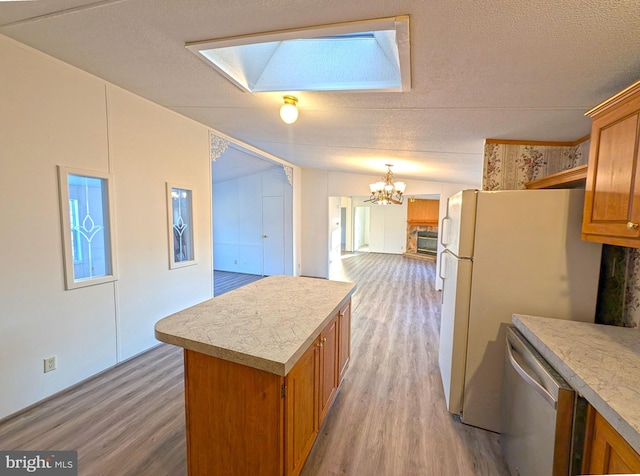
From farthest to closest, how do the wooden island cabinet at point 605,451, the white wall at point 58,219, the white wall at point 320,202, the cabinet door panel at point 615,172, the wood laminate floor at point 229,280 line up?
1. the white wall at point 320,202
2. the wood laminate floor at point 229,280
3. the white wall at point 58,219
4. the cabinet door panel at point 615,172
5. the wooden island cabinet at point 605,451

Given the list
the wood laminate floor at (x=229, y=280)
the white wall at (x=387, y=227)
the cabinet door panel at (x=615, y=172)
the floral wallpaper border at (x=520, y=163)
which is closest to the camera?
the cabinet door panel at (x=615, y=172)

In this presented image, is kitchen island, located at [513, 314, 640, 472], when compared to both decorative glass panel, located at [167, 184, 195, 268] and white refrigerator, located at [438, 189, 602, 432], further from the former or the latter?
decorative glass panel, located at [167, 184, 195, 268]

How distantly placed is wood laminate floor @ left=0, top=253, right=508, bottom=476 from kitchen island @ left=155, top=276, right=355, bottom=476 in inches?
16.2

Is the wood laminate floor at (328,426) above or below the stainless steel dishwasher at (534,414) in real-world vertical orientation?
below

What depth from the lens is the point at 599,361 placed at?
3.80 feet

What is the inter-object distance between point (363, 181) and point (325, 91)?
4.42 meters

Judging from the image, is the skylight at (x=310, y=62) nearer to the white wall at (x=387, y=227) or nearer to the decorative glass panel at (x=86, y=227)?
the decorative glass panel at (x=86, y=227)

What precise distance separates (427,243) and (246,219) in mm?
6587

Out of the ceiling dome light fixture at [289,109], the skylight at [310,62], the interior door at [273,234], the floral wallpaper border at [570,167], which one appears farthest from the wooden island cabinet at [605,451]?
the interior door at [273,234]

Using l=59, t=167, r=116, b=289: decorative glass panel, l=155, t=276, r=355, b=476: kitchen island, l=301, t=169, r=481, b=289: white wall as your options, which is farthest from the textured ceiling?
l=301, t=169, r=481, b=289: white wall

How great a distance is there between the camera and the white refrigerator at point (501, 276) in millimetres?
1655

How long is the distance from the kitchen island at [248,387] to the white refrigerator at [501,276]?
3.44 ft

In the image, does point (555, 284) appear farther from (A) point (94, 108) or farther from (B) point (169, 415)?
(A) point (94, 108)

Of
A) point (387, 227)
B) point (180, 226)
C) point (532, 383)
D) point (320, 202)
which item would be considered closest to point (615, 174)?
point (532, 383)
